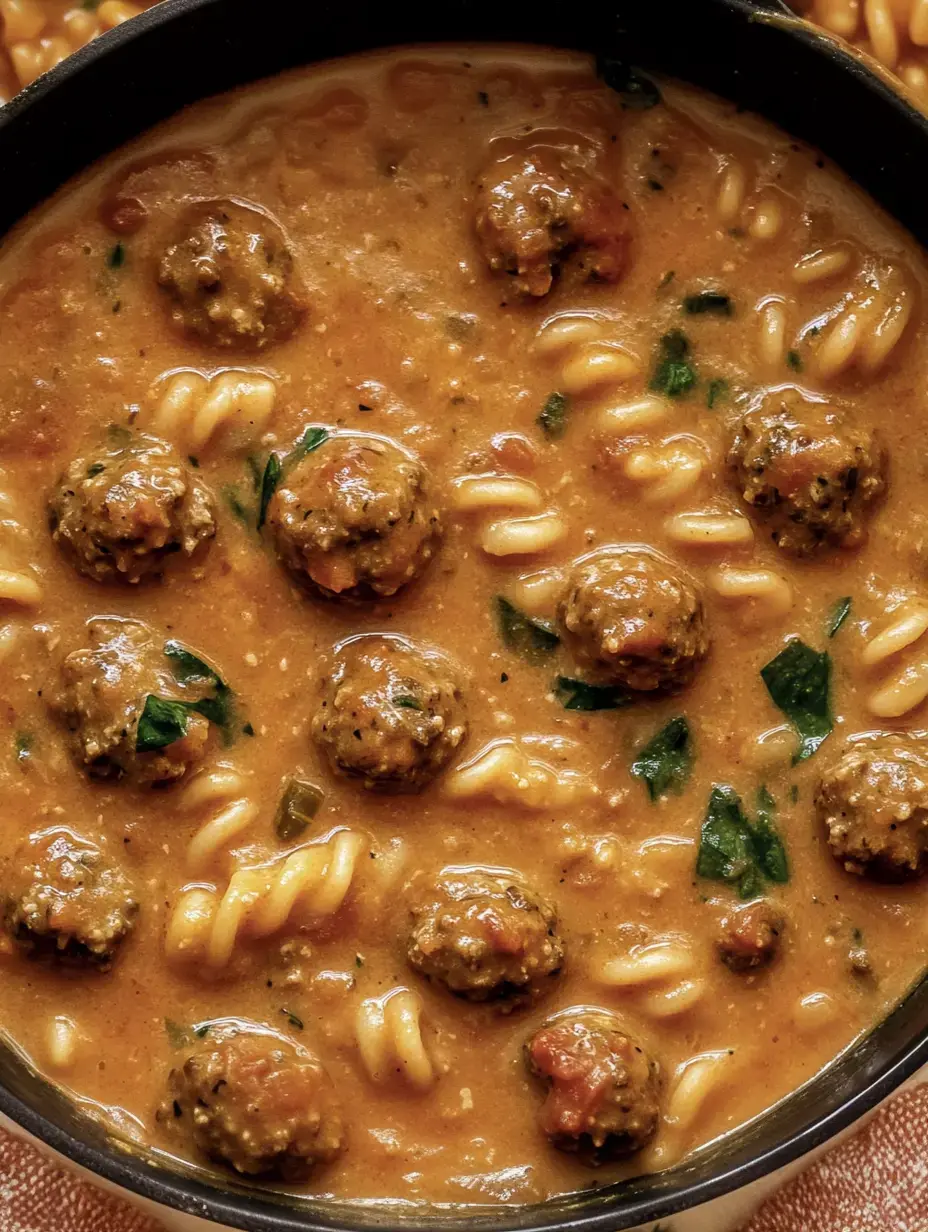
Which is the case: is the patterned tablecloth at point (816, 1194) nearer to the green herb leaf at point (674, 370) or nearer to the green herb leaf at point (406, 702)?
the green herb leaf at point (406, 702)

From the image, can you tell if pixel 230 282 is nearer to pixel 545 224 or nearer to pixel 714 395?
pixel 545 224

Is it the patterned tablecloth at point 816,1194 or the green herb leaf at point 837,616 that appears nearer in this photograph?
the green herb leaf at point 837,616

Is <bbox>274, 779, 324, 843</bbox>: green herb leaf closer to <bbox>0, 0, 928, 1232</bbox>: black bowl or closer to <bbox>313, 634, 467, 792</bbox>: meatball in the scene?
<bbox>313, 634, 467, 792</bbox>: meatball

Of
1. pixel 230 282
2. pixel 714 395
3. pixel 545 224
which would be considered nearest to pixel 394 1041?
pixel 714 395

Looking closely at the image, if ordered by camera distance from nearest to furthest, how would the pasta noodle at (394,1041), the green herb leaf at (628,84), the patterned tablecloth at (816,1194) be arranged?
the pasta noodle at (394,1041), the green herb leaf at (628,84), the patterned tablecloth at (816,1194)

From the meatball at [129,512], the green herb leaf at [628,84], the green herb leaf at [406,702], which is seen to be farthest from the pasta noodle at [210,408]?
the green herb leaf at [628,84]

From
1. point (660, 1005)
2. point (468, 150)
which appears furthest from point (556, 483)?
point (660, 1005)

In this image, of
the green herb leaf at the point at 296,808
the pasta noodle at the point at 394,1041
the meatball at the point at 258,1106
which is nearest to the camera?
the meatball at the point at 258,1106
